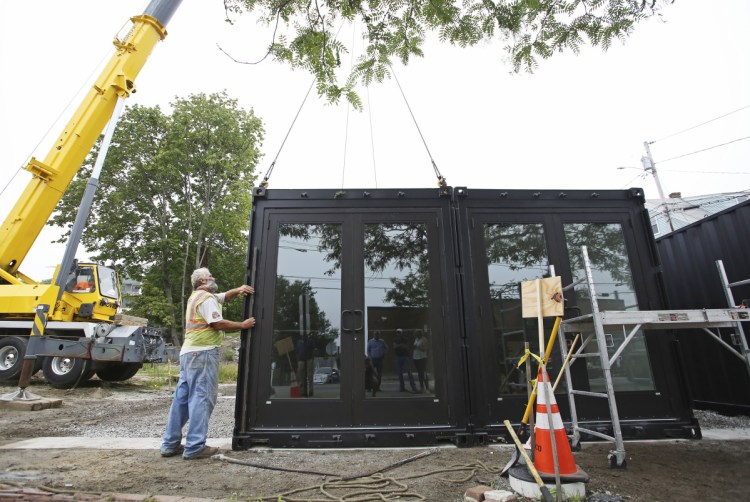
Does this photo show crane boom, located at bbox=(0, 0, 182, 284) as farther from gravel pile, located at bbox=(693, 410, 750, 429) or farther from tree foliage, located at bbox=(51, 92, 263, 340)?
gravel pile, located at bbox=(693, 410, 750, 429)

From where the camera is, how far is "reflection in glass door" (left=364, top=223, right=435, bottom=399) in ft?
12.3

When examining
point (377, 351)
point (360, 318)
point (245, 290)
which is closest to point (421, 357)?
point (377, 351)

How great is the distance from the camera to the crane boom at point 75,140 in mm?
7480

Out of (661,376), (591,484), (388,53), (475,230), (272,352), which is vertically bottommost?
(591,484)

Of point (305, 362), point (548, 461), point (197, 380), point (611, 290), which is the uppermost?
point (611, 290)

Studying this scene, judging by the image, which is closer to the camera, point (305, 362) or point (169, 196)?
point (305, 362)

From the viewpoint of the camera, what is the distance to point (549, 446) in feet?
8.17

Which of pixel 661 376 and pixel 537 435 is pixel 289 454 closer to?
pixel 537 435

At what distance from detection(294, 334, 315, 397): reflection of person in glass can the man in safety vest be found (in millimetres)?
546

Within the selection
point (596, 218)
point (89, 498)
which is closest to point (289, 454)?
point (89, 498)

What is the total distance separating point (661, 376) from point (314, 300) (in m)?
3.73

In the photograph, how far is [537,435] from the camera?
257 centimetres

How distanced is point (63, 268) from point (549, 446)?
909cm

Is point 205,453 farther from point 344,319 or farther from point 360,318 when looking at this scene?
point 360,318
